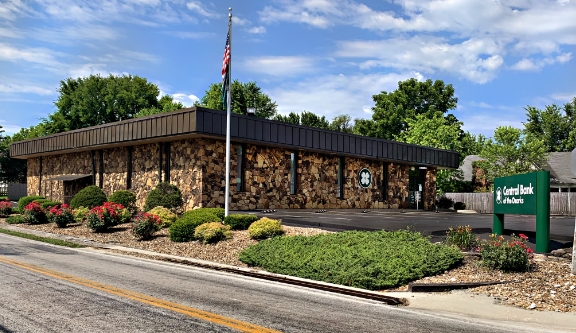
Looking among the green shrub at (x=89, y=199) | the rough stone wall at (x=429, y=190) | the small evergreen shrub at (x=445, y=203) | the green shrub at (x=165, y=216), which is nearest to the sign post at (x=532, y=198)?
the green shrub at (x=165, y=216)

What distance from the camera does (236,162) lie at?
2697cm

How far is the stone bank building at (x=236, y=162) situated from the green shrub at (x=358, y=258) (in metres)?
10.9

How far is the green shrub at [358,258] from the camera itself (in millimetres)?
11430

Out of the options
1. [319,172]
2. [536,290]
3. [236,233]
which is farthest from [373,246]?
[319,172]

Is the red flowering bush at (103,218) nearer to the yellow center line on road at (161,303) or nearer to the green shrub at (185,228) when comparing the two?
the green shrub at (185,228)

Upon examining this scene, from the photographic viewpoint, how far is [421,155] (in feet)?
126

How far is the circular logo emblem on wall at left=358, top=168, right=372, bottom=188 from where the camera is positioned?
3441 cm

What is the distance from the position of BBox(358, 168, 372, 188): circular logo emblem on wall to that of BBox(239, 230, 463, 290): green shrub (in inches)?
746

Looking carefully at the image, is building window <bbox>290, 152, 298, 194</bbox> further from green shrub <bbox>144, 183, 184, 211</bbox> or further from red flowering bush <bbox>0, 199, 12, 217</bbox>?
red flowering bush <bbox>0, 199, 12, 217</bbox>

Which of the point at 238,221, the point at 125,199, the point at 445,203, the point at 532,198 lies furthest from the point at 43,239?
the point at 445,203

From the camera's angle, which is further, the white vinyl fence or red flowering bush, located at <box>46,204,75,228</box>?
the white vinyl fence

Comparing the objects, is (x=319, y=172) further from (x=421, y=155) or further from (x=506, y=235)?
(x=506, y=235)

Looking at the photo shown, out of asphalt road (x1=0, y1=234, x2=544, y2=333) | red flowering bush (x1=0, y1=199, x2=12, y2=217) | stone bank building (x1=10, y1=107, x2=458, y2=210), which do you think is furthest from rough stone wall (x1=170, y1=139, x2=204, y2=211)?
asphalt road (x1=0, y1=234, x2=544, y2=333)

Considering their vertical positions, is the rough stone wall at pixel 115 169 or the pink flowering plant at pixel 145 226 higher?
the rough stone wall at pixel 115 169
